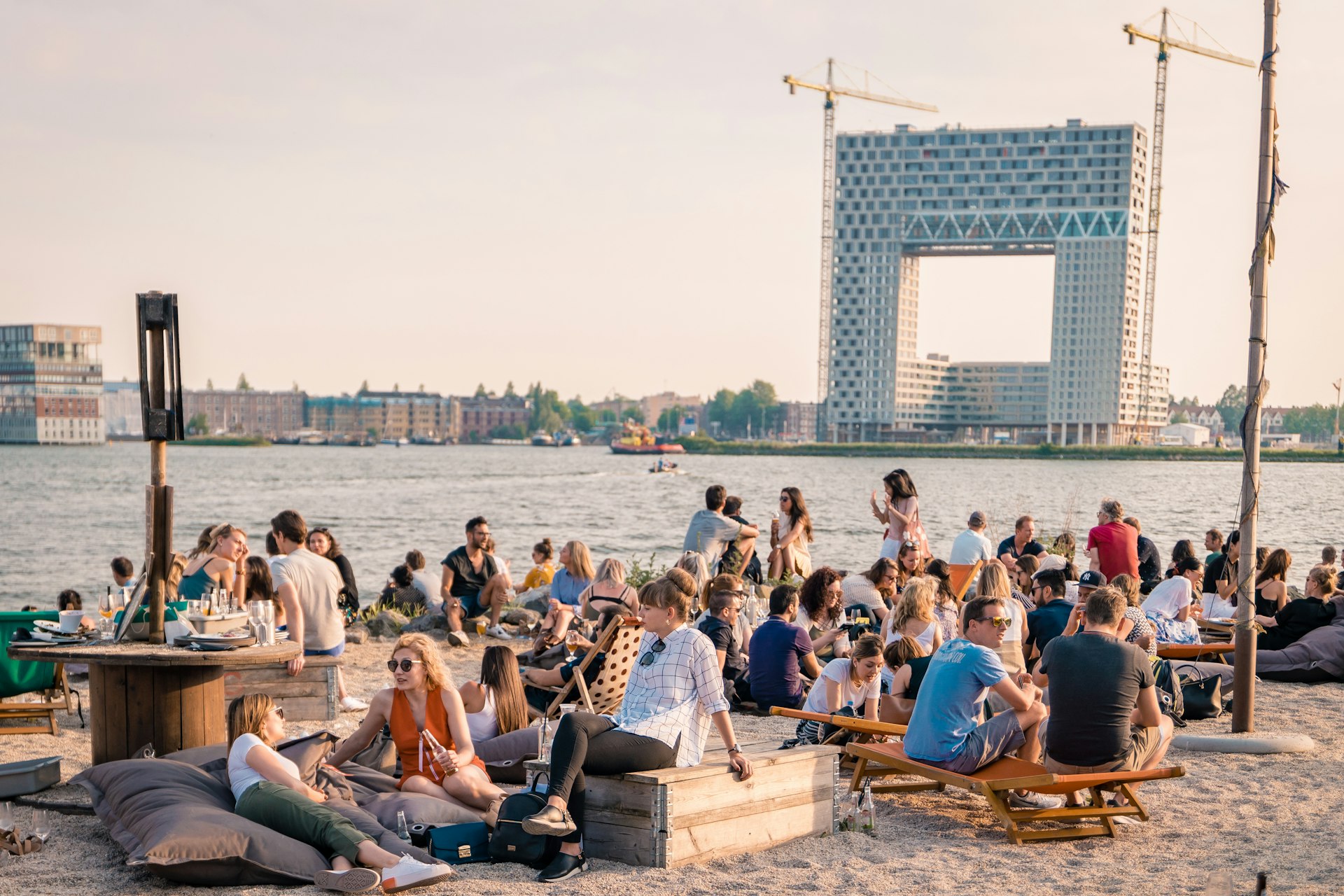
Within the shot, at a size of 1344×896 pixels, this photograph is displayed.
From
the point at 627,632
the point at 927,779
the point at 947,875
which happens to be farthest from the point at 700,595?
the point at 947,875

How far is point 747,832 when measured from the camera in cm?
585

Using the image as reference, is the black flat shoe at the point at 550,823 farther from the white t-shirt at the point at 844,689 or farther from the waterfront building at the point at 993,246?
the waterfront building at the point at 993,246

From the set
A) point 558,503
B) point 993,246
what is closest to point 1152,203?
point 993,246

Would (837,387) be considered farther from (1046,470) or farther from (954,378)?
(1046,470)

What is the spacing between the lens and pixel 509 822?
5.70 m

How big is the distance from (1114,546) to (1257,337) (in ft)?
16.2

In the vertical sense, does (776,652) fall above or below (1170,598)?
below

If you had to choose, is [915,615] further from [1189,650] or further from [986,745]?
[1189,650]

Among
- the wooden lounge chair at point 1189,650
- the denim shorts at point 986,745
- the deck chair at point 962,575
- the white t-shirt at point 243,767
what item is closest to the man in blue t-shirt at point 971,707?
the denim shorts at point 986,745

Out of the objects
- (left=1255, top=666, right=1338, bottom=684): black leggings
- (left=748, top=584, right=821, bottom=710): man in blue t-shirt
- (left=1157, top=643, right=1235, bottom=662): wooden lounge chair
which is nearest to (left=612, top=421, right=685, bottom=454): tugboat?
(left=1255, top=666, right=1338, bottom=684): black leggings

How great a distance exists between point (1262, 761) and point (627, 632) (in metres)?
4.02

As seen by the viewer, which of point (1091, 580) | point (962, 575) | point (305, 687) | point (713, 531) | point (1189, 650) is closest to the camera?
point (305, 687)

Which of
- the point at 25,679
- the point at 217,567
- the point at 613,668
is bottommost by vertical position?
the point at 25,679

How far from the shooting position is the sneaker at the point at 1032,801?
6613 millimetres
